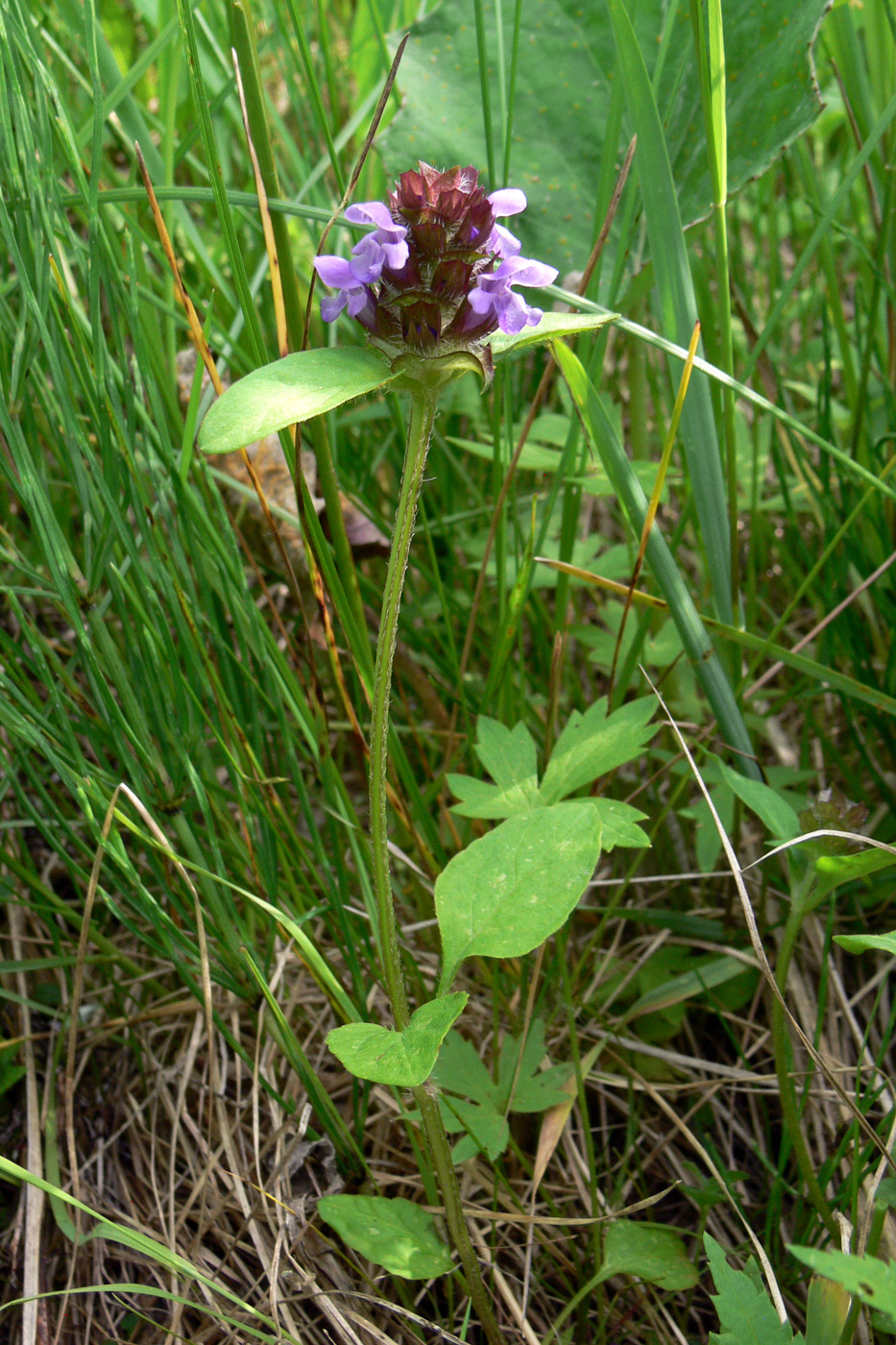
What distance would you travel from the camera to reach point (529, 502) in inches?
55.4

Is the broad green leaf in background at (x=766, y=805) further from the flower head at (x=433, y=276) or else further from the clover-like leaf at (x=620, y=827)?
the flower head at (x=433, y=276)

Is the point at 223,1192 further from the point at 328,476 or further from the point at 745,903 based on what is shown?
the point at 328,476

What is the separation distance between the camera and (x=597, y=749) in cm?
87

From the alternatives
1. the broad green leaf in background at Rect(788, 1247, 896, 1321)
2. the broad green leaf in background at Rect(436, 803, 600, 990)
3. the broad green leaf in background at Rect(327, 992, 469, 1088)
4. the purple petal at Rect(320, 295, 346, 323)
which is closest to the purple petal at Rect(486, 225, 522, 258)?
the purple petal at Rect(320, 295, 346, 323)

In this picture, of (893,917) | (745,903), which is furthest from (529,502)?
(745,903)

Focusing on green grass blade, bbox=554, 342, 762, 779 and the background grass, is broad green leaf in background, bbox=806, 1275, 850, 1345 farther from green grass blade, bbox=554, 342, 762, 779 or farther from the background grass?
green grass blade, bbox=554, 342, 762, 779

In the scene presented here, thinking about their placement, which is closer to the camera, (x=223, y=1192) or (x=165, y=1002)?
(x=223, y=1192)

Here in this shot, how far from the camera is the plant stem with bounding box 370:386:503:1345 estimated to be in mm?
657

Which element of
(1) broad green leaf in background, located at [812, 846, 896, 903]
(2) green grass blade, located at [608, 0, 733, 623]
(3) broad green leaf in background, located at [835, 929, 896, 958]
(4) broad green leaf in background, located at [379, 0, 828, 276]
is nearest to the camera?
(3) broad green leaf in background, located at [835, 929, 896, 958]

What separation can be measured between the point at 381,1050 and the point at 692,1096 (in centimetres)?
53

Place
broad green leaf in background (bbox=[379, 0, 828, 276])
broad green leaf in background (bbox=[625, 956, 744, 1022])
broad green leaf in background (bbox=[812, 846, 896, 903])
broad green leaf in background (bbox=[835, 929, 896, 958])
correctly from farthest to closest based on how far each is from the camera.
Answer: broad green leaf in background (bbox=[379, 0, 828, 276]) → broad green leaf in background (bbox=[625, 956, 744, 1022]) → broad green leaf in background (bbox=[812, 846, 896, 903]) → broad green leaf in background (bbox=[835, 929, 896, 958])

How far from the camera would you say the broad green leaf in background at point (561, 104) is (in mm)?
1199

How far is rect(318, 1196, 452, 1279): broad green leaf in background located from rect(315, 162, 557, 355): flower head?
0.61m

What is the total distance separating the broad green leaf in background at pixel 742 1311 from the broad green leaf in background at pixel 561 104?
107 centimetres
